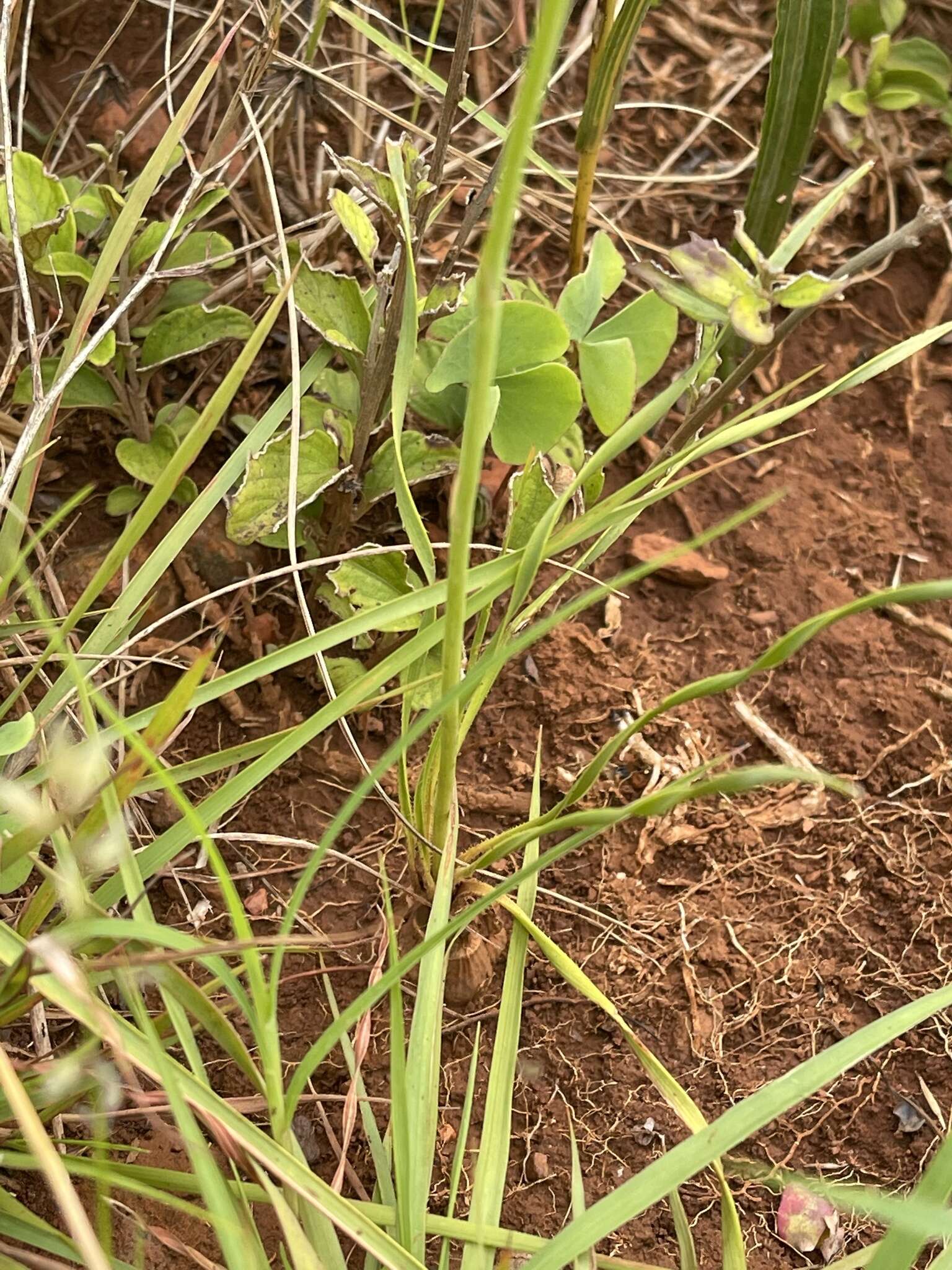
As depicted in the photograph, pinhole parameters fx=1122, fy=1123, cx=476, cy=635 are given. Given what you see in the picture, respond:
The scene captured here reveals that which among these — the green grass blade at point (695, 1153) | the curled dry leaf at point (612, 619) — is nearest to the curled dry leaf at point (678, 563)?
the curled dry leaf at point (612, 619)

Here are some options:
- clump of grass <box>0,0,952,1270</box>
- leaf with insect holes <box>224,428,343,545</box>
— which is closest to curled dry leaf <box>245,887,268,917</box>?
clump of grass <box>0,0,952,1270</box>

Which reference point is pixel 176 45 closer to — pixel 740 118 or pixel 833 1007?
pixel 740 118

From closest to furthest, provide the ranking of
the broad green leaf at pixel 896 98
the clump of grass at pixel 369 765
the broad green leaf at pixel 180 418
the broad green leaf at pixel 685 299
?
the clump of grass at pixel 369 765 → the broad green leaf at pixel 685 299 → the broad green leaf at pixel 180 418 → the broad green leaf at pixel 896 98

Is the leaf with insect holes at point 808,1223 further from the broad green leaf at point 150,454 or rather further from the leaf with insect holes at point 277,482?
the broad green leaf at point 150,454

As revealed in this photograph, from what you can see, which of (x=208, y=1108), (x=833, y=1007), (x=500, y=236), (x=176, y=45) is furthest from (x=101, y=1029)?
(x=176, y=45)

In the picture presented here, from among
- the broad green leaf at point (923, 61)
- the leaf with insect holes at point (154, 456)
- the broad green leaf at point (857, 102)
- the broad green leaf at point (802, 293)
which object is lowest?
the leaf with insect holes at point (154, 456)

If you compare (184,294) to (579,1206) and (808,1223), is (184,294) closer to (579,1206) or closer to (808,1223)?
(579,1206)
